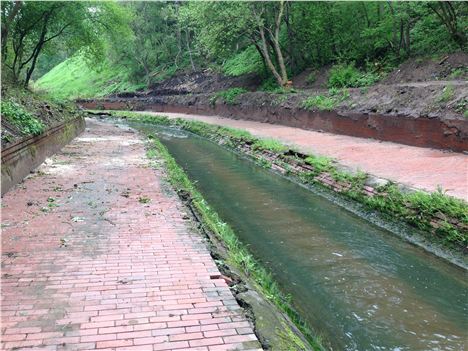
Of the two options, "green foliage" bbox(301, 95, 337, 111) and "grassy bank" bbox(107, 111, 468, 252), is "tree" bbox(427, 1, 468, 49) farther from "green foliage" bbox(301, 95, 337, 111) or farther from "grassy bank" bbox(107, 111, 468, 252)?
"grassy bank" bbox(107, 111, 468, 252)

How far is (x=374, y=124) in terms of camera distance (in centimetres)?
1466

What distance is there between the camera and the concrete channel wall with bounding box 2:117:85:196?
28.1 feet

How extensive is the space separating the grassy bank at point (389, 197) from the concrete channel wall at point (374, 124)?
9.84 feet

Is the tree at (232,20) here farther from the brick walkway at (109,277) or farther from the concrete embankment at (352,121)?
the brick walkway at (109,277)

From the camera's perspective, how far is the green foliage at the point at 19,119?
1041 cm

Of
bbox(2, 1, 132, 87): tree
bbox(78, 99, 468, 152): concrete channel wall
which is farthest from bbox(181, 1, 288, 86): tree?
bbox(2, 1, 132, 87): tree

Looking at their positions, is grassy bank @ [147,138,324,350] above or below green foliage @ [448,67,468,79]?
below

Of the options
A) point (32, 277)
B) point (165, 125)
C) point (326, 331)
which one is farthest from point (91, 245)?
point (165, 125)

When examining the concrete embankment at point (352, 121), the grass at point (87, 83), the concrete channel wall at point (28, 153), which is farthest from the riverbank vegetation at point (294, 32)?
the grass at point (87, 83)

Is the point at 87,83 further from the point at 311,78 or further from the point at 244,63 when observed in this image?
the point at 311,78

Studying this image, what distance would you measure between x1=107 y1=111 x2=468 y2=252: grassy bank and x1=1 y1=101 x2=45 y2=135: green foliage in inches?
268

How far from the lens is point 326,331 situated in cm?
488

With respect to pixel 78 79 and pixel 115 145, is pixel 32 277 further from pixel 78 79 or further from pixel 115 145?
pixel 78 79

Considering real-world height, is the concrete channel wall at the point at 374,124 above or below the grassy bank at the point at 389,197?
above
